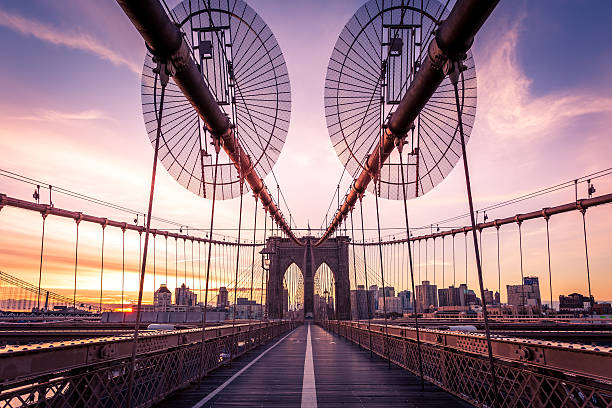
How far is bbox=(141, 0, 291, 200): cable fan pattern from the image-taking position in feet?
30.3

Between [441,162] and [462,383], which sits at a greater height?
[441,162]

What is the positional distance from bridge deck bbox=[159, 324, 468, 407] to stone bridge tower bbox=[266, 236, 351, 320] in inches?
2588

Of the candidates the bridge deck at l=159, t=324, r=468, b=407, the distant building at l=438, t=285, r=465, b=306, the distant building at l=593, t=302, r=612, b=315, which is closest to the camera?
the bridge deck at l=159, t=324, r=468, b=407

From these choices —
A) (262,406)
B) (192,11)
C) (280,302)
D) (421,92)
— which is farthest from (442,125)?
(280,302)

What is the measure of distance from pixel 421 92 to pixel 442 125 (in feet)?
11.7

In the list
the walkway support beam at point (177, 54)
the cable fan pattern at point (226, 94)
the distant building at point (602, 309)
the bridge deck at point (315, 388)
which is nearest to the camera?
the walkway support beam at point (177, 54)

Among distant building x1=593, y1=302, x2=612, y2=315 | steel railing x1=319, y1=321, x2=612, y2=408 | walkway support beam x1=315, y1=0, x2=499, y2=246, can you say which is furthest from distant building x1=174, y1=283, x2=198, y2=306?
distant building x1=593, y1=302, x2=612, y2=315

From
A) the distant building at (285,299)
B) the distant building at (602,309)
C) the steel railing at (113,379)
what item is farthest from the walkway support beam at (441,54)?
the distant building at (285,299)

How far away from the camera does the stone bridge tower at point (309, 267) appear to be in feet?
259

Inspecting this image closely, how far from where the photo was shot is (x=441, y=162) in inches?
440

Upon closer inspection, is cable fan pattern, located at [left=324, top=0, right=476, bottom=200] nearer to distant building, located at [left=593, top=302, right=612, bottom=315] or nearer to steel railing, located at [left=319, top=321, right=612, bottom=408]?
steel railing, located at [left=319, top=321, right=612, bottom=408]

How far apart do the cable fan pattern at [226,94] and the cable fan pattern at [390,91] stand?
70.9 inches

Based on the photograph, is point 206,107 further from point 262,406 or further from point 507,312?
point 507,312

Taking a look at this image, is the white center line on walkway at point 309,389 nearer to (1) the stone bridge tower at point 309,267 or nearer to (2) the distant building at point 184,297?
(2) the distant building at point 184,297
